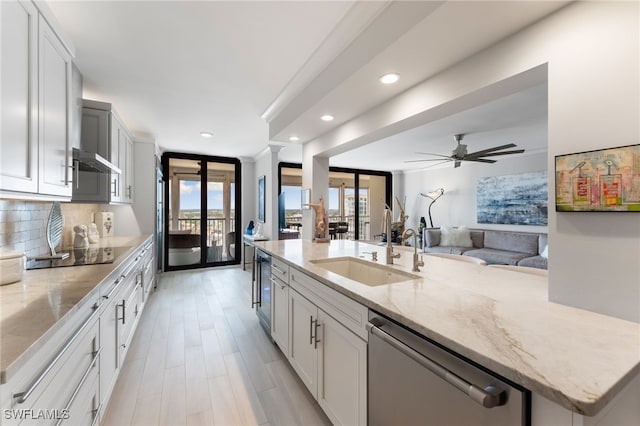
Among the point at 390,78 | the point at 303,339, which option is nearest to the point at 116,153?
the point at 303,339

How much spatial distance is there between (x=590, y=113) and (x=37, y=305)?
239cm

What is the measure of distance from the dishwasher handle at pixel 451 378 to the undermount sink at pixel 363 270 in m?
0.65

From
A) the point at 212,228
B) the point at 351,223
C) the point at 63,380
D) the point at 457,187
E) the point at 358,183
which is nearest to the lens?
the point at 63,380

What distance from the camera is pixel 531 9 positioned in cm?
117

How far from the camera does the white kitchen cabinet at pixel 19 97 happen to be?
A: 1199mm

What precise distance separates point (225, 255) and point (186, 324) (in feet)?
10.8

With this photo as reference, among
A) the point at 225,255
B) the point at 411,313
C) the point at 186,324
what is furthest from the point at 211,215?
the point at 411,313

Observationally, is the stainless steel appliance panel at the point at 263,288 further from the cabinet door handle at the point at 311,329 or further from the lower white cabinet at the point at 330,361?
the cabinet door handle at the point at 311,329

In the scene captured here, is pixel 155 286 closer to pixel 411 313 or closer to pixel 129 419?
pixel 129 419

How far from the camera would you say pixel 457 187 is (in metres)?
6.55

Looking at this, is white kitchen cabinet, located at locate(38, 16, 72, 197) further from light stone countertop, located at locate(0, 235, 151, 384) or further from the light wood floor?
the light wood floor

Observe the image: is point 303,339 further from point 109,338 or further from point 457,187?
point 457,187

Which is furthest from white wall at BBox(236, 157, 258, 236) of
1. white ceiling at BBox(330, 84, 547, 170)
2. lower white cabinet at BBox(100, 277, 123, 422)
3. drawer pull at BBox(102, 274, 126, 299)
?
lower white cabinet at BBox(100, 277, 123, 422)

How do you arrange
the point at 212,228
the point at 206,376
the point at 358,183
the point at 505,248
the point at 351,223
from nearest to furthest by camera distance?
the point at 206,376
the point at 505,248
the point at 212,228
the point at 358,183
the point at 351,223
